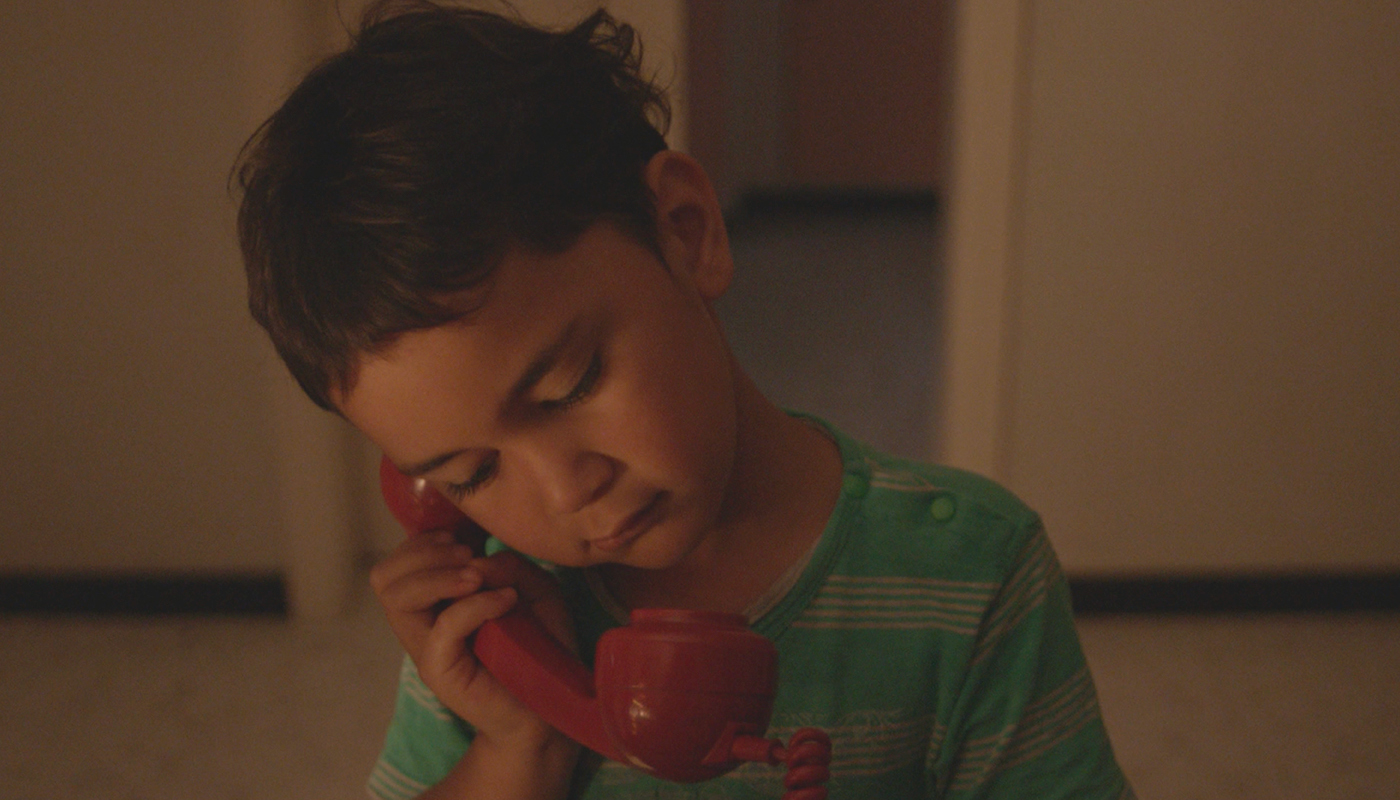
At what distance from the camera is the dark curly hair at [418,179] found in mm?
443

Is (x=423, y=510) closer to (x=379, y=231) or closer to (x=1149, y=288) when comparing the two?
(x=379, y=231)

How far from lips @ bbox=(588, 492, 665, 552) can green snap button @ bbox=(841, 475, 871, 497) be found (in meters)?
0.14

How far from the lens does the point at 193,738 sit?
137 centimetres

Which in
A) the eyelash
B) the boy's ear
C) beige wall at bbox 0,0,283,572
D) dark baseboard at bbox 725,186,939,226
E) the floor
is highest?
the boy's ear

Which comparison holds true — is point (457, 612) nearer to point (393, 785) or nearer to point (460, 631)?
point (460, 631)

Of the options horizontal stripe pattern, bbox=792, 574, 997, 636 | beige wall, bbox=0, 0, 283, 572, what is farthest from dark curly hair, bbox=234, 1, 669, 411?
beige wall, bbox=0, 0, 283, 572

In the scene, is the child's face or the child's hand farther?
the child's hand

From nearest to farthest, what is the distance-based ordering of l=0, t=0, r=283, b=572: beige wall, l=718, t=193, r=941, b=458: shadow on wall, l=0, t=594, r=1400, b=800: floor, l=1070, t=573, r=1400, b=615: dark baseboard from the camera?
l=0, t=594, r=1400, b=800: floor → l=0, t=0, r=283, b=572: beige wall → l=1070, t=573, r=1400, b=615: dark baseboard → l=718, t=193, r=941, b=458: shadow on wall

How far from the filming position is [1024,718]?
0.57m

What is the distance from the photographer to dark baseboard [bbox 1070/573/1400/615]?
155 cm

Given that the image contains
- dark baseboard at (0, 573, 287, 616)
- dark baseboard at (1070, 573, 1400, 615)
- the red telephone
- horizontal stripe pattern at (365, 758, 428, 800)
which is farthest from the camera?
dark baseboard at (0, 573, 287, 616)

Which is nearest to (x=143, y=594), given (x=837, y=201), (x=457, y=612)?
(x=457, y=612)

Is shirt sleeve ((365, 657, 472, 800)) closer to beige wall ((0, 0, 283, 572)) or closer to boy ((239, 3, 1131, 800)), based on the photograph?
boy ((239, 3, 1131, 800))

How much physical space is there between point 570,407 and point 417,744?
265 millimetres
